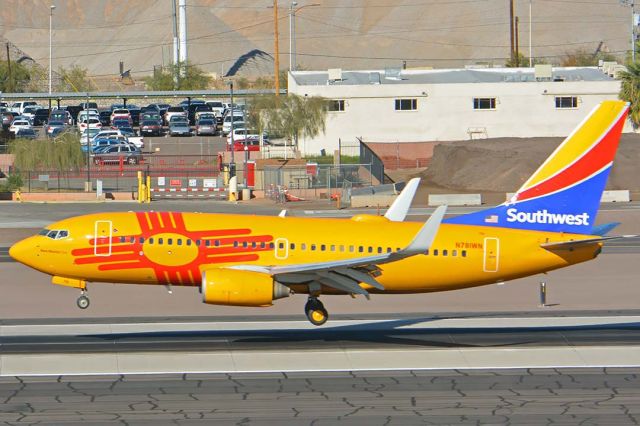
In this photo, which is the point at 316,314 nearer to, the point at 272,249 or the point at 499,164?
the point at 272,249

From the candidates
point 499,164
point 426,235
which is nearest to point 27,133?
point 499,164

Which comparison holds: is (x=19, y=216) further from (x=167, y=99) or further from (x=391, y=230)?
(x=167, y=99)

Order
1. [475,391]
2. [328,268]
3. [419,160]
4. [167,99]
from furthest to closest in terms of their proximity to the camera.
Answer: [167,99]
[419,160]
[328,268]
[475,391]

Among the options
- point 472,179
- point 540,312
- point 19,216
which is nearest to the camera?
point 540,312

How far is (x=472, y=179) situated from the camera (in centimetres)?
10238

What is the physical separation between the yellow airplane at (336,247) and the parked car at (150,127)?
319 feet

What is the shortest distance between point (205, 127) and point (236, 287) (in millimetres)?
100290

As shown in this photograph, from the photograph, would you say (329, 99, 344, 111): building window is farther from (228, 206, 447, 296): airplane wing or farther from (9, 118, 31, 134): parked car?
(228, 206, 447, 296): airplane wing

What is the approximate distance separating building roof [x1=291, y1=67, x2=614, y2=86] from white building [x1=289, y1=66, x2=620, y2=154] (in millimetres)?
3442

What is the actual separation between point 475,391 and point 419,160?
86.3m

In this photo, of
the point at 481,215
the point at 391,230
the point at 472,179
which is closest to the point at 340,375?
the point at 391,230

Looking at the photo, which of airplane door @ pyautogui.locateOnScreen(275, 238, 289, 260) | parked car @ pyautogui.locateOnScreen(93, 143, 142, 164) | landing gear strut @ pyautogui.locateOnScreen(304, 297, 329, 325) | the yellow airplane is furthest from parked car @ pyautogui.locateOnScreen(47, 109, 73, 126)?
landing gear strut @ pyautogui.locateOnScreen(304, 297, 329, 325)

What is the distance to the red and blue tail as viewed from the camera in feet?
130

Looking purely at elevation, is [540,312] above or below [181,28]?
below
